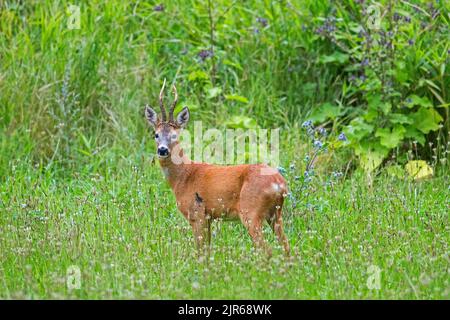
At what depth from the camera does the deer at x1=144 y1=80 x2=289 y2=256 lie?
20.0 feet

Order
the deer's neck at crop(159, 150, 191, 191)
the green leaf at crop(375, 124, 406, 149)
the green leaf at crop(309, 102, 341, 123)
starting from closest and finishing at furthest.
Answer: the deer's neck at crop(159, 150, 191, 191)
the green leaf at crop(375, 124, 406, 149)
the green leaf at crop(309, 102, 341, 123)

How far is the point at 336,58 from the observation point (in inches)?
349

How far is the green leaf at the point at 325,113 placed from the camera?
8695mm

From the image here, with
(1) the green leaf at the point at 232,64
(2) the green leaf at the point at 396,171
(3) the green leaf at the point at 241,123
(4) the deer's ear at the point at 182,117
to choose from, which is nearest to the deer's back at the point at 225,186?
(4) the deer's ear at the point at 182,117

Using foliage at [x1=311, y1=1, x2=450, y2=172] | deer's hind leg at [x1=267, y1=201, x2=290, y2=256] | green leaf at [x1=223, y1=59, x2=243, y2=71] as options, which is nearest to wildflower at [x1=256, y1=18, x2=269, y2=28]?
green leaf at [x1=223, y1=59, x2=243, y2=71]

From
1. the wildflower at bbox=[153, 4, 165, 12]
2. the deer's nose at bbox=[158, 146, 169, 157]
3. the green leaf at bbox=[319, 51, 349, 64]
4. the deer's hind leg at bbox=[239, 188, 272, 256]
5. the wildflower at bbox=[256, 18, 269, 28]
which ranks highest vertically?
the wildflower at bbox=[153, 4, 165, 12]

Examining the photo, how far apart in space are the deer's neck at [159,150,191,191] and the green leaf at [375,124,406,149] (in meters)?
2.07

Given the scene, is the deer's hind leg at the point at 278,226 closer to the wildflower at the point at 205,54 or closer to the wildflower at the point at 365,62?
the wildflower at the point at 365,62

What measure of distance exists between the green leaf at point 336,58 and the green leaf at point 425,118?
0.89 meters

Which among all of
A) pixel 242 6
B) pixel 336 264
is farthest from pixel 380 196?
pixel 242 6

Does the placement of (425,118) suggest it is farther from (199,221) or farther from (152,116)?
(199,221)

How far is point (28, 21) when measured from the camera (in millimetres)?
9531

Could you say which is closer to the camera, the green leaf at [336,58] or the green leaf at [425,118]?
the green leaf at [425,118]

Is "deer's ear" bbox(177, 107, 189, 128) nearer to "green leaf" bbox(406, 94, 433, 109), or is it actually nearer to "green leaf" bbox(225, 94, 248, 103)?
"green leaf" bbox(225, 94, 248, 103)
